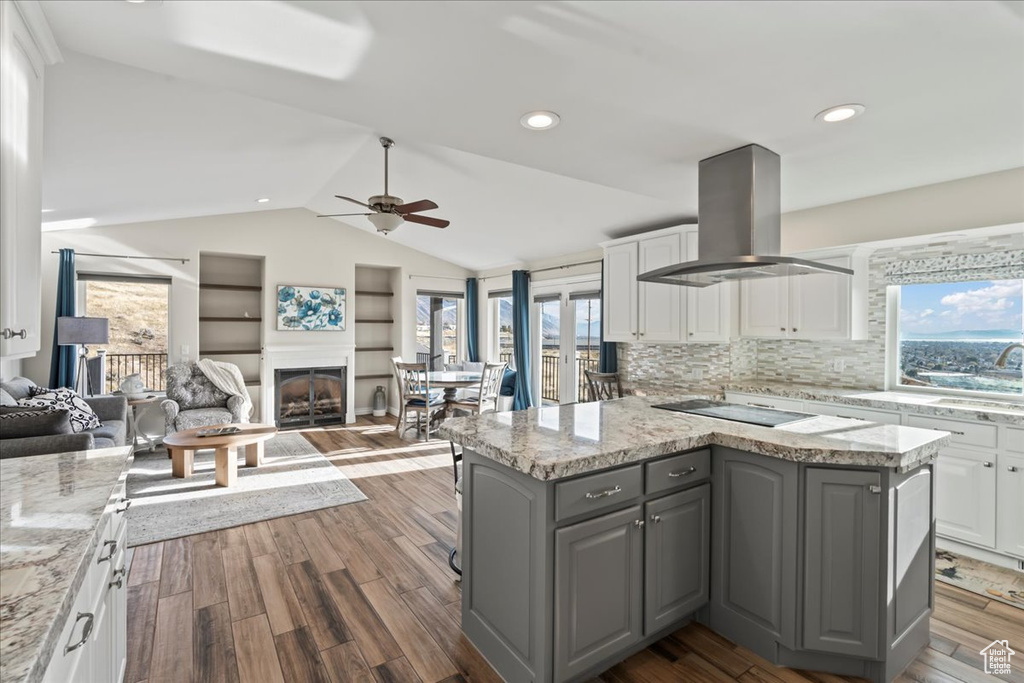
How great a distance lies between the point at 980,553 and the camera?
2.77 m

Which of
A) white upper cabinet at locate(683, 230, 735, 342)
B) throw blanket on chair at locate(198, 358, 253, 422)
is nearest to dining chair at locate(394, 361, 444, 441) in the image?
throw blanket on chair at locate(198, 358, 253, 422)

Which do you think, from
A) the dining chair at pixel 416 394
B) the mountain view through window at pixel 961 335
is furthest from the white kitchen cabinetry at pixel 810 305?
the dining chair at pixel 416 394

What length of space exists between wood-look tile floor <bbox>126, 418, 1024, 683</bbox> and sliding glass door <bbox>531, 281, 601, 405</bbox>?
3.10 meters

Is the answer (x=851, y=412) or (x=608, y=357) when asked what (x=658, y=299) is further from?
(x=851, y=412)

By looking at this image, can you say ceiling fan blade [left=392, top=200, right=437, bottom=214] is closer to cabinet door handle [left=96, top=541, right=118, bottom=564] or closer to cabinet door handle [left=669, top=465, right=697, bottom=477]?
cabinet door handle [left=669, top=465, right=697, bottom=477]

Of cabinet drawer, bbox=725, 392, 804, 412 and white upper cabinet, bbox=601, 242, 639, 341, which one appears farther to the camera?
white upper cabinet, bbox=601, 242, 639, 341

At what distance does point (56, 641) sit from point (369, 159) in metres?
4.46

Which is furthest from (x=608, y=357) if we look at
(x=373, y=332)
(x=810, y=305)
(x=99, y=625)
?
(x=99, y=625)

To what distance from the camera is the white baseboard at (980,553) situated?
2662 mm

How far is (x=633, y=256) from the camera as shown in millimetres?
4676

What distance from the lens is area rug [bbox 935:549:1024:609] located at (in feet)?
8.19

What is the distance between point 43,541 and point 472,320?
6799 mm

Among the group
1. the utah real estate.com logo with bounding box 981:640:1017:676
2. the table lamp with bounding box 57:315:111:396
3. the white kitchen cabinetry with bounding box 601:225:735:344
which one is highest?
the white kitchen cabinetry with bounding box 601:225:735:344

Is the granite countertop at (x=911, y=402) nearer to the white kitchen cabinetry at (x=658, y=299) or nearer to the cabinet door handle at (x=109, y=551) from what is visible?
the white kitchen cabinetry at (x=658, y=299)
